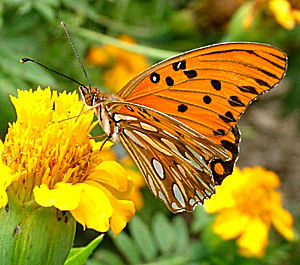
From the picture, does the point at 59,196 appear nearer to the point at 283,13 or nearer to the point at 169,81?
the point at 169,81

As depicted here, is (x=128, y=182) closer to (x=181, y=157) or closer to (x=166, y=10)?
(x=181, y=157)

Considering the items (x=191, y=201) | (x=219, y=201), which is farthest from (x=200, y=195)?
(x=219, y=201)

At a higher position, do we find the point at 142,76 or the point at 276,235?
the point at 142,76

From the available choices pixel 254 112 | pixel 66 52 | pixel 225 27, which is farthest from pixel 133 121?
pixel 254 112

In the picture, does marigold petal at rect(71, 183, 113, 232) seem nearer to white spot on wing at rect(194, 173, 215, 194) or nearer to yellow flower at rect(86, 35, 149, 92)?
white spot on wing at rect(194, 173, 215, 194)

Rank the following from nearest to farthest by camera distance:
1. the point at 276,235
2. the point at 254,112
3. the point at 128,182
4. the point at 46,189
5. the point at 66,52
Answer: the point at 46,189 < the point at 128,182 < the point at 66,52 < the point at 276,235 < the point at 254,112

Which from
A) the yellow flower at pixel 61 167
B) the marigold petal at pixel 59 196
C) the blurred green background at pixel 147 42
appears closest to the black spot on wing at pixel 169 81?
the yellow flower at pixel 61 167

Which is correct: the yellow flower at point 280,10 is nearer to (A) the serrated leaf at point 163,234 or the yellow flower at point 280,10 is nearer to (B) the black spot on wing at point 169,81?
→ (A) the serrated leaf at point 163,234
